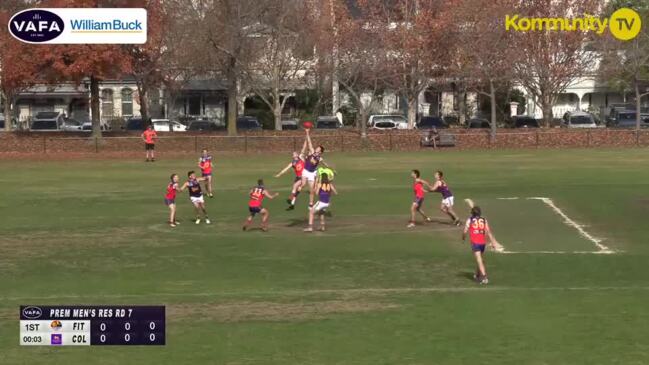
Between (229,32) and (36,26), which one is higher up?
(36,26)

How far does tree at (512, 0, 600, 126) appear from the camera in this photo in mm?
68562

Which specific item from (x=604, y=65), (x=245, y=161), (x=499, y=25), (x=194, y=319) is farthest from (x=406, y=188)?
(x=604, y=65)

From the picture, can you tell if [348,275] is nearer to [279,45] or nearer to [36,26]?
[36,26]

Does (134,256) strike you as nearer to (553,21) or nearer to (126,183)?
(126,183)

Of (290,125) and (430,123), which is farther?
(290,125)

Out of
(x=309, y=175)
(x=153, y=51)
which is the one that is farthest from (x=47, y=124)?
(x=309, y=175)

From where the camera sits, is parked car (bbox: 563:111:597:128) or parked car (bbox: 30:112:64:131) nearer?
parked car (bbox: 563:111:597:128)

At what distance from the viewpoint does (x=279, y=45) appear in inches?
2815

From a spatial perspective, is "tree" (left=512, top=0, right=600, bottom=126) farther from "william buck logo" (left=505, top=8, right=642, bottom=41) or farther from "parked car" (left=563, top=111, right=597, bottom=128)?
"parked car" (left=563, top=111, right=597, bottom=128)

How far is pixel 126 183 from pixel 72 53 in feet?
53.6

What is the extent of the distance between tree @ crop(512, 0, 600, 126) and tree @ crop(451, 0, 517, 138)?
0.85 meters

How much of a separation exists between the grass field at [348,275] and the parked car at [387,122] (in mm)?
32213

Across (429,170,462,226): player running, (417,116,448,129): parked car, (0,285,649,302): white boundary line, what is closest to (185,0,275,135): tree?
(417,116,448,129): parked car

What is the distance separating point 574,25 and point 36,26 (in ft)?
113
